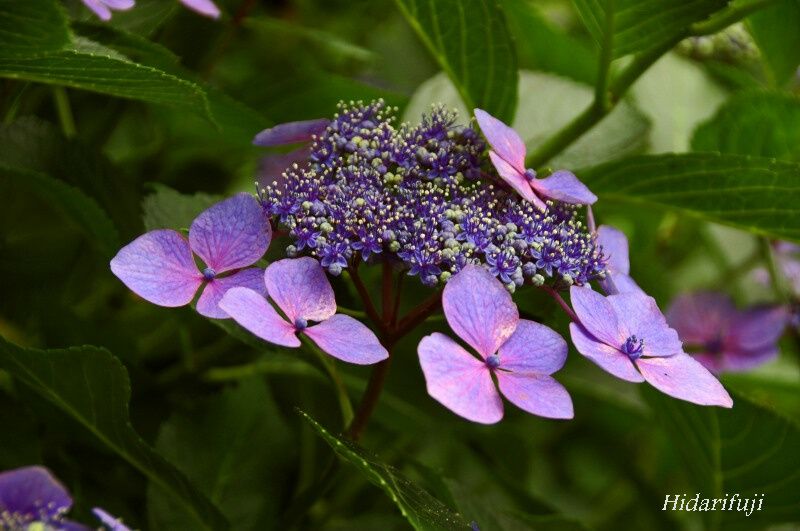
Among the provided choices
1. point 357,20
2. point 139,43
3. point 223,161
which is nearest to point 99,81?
point 139,43

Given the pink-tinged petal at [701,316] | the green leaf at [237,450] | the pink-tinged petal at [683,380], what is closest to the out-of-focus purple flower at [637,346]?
the pink-tinged petal at [683,380]

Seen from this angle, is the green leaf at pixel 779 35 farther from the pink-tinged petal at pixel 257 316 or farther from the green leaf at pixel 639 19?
the pink-tinged petal at pixel 257 316

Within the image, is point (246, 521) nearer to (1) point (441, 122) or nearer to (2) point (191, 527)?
(2) point (191, 527)

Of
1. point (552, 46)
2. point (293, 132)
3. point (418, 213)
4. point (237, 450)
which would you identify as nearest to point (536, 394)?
point (418, 213)

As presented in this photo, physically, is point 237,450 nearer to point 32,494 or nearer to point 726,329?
point 32,494

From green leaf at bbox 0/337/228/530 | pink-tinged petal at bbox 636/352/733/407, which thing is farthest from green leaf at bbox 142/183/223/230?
pink-tinged petal at bbox 636/352/733/407
